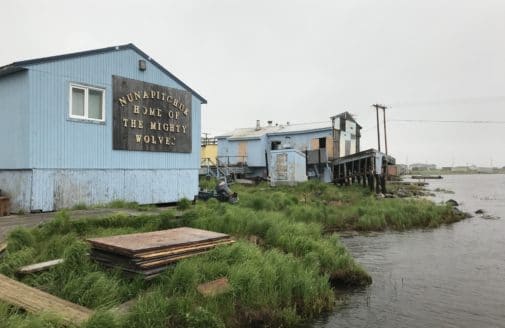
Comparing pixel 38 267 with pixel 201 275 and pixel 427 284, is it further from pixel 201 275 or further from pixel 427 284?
pixel 427 284

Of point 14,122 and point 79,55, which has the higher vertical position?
point 79,55

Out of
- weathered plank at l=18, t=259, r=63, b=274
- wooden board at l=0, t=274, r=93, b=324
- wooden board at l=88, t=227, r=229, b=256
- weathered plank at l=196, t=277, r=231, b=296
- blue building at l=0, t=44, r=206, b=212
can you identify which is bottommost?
weathered plank at l=196, t=277, r=231, b=296

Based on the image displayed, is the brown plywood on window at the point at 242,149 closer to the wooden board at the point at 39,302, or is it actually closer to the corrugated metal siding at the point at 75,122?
the corrugated metal siding at the point at 75,122

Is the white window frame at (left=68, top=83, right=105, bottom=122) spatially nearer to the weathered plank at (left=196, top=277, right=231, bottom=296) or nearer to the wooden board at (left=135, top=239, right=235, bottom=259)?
the wooden board at (left=135, top=239, right=235, bottom=259)

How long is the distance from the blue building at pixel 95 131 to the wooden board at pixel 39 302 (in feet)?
23.5

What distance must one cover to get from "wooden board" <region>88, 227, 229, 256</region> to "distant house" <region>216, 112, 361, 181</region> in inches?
1019

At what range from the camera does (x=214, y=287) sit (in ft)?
22.3

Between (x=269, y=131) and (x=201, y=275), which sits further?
(x=269, y=131)

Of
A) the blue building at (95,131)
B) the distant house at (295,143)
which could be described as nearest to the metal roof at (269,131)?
the distant house at (295,143)

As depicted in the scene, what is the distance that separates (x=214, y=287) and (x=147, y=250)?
1.27 m

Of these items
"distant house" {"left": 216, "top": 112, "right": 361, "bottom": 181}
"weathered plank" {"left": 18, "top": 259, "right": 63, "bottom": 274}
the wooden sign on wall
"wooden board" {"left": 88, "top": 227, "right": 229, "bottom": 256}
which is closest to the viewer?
"weathered plank" {"left": 18, "top": 259, "right": 63, "bottom": 274}

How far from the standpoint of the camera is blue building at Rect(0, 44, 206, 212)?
40.3 ft

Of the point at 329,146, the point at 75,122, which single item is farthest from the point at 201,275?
→ the point at 329,146

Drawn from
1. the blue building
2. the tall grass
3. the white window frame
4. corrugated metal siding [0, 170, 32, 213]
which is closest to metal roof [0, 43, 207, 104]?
the blue building
